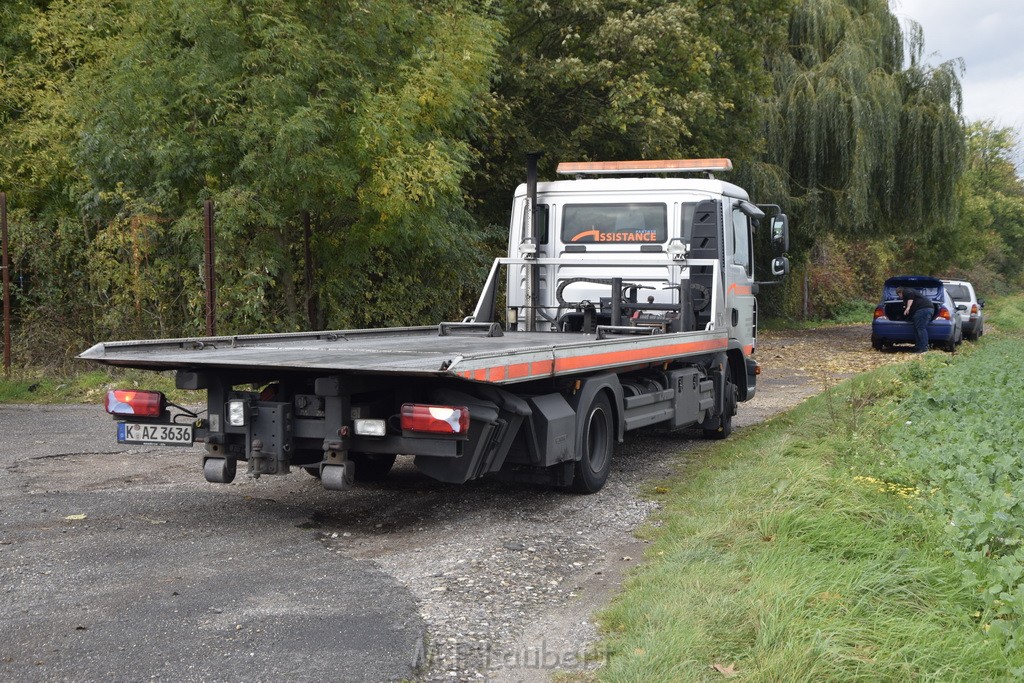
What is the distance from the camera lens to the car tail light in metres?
6.85

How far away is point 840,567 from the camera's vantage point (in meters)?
A: 5.12

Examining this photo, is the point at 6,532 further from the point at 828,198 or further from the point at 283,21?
the point at 828,198

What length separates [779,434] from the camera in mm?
10312

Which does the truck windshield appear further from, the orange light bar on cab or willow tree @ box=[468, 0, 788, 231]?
willow tree @ box=[468, 0, 788, 231]

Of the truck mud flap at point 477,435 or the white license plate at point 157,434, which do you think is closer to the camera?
the truck mud flap at point 477,435

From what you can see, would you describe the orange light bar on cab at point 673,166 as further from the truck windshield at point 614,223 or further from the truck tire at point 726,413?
the truck tire at point 726,413

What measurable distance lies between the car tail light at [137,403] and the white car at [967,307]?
2214cm

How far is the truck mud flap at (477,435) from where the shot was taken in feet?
21.2

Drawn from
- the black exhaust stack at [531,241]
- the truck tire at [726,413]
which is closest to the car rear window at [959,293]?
the truck tire at [726,413]

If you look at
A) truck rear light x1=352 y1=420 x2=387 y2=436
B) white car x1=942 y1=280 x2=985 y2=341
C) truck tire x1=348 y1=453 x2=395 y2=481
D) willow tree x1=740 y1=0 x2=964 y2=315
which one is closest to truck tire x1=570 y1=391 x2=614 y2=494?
truck tire x1=348 y1=453 x2=395 y2=481

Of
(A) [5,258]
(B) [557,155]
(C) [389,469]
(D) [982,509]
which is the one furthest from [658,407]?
(B) [557,155]

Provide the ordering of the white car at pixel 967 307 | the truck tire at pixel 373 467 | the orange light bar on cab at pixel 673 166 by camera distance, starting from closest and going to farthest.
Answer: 1. the truck tire at pixel 373 467
2. the orange light bar on cab at pixel 673 166
3. the white car at pixel 967 307

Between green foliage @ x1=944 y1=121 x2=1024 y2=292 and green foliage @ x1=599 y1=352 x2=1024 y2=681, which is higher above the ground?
green foliage @ x1=944 y1=121 x2=1024 y2=292

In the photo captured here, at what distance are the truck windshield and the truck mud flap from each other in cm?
439
